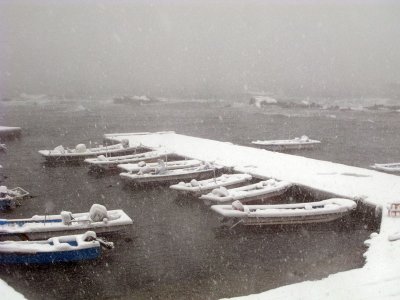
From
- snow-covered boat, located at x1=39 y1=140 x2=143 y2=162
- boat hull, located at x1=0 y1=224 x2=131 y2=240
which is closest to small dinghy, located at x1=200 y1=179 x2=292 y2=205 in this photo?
boat hull, located at x1=0 y1=224 x2=131 y2=240

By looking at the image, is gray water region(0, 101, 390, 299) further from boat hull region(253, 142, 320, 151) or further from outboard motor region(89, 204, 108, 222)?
boat hull region(253, 142, 320, 151)

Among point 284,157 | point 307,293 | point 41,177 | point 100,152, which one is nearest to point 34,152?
point 100,152

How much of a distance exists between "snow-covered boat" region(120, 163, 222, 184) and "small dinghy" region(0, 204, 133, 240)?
8.84 meters

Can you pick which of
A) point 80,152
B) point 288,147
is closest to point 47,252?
point 80,152

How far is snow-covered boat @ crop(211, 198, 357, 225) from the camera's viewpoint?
19844 mm

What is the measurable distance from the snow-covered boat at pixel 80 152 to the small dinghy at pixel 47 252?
2036cm

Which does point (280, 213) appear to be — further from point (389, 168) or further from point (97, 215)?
point (389, 168)

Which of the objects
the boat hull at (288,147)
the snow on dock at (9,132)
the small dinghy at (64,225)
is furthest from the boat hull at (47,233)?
the snow on dock at (9,132)

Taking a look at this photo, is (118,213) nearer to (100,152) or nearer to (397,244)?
(397,244)

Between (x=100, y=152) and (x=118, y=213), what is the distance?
19.1 metres

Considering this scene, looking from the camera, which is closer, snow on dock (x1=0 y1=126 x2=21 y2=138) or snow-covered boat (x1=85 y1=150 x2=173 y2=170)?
snow-covered boat (x1=85 y1=150 x2=173 y2=170)

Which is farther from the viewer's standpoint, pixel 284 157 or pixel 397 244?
pixel 284 157

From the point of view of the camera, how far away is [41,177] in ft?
106

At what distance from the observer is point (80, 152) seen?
1506 inches
